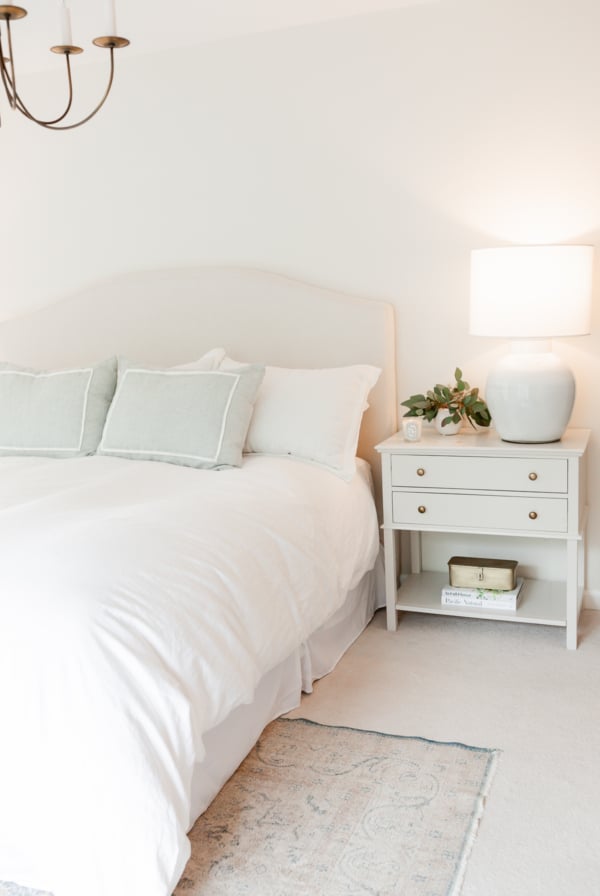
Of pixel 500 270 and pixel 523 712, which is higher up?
pixel 500 270

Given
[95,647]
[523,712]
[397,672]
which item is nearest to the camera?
[95,647]

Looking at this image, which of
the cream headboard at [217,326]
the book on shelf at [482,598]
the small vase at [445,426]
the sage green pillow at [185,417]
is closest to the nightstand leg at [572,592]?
the book on shelf at [482,598]

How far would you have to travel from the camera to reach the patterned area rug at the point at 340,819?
1.71m

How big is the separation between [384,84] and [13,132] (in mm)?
1753

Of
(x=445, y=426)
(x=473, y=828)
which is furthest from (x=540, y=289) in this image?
(x=473, y=828)

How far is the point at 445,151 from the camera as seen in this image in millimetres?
3064

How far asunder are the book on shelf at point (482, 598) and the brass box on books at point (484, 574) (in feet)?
0.06

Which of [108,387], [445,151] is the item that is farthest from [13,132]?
[445,151]

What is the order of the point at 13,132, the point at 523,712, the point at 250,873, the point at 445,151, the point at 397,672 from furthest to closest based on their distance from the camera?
the point at 13,132
the point at 445,151
the point at 397,672
the point at 523,712
the point at 250,873

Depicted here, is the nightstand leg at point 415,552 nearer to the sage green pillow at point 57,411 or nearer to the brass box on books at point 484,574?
the brass box on books at point 484,574

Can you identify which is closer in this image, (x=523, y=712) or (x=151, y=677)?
(x=151, y=677)

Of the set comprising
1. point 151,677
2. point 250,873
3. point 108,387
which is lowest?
point 250,873

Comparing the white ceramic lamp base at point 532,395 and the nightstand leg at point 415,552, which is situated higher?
the white ceramic lamp base at point 532,395

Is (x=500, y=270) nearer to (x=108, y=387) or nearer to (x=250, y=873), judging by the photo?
(x=108, y=387)
